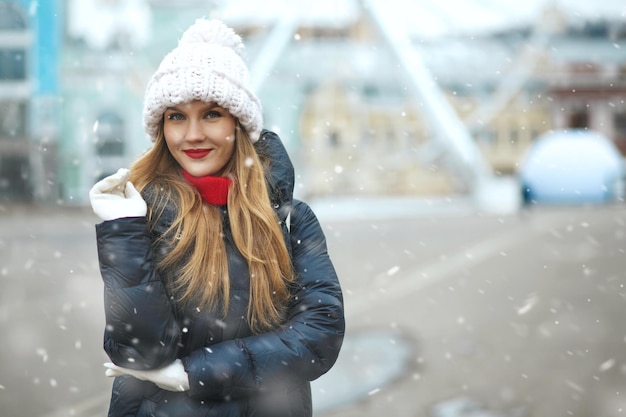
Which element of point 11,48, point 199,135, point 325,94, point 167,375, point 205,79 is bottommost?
point 325,94

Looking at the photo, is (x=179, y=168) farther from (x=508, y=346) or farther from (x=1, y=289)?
(x=1, y=289)

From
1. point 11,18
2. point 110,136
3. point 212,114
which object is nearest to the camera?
point 212,114

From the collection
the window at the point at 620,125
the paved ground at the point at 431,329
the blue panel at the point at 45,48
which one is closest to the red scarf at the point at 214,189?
the paved ground at the point at 431,329

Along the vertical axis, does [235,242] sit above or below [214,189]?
below

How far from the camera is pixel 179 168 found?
2041 mm

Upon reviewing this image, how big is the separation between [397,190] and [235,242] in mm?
32544

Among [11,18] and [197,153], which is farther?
[11,18]

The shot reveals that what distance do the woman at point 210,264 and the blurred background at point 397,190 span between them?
3.59 ft

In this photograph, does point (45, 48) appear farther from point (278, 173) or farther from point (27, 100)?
point (278, 173)

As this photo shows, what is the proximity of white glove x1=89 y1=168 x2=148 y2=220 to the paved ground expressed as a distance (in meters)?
2.55

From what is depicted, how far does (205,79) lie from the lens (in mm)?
1911

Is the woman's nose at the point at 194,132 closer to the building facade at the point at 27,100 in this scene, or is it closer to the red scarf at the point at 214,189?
the red scarf at the point at 214,189

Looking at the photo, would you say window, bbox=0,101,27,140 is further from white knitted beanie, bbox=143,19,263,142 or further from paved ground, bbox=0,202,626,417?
white knitted beanie, bbox=143,19,263,142

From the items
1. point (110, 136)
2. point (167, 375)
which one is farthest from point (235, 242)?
point (110, 136)
